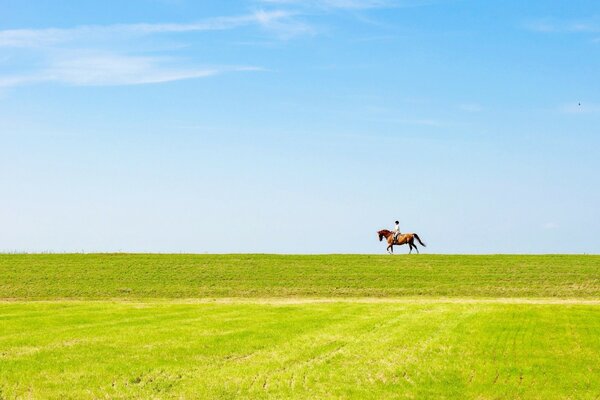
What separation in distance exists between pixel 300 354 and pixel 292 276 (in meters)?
35.5

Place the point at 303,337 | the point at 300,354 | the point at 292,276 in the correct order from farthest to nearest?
the point at 292,276, the point at 303,337, the point at 300,354

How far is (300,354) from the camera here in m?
23.6

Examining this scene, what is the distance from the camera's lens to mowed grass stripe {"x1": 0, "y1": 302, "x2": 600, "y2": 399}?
18938mm

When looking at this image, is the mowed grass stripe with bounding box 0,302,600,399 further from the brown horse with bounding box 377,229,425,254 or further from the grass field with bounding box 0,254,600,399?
the brown horse with bounding box 377,229,425,254

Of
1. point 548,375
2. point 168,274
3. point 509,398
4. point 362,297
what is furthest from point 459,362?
point 168,274

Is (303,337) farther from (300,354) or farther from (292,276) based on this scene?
(292,276)

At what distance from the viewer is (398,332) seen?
2916cm

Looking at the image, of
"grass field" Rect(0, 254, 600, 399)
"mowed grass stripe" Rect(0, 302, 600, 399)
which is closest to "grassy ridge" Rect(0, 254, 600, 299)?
"grass field" Rect(0, 254, 600, 399)

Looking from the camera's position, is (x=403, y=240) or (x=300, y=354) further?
(x=403, y=240)

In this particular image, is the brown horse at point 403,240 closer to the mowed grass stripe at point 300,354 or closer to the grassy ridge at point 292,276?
the grassy ridge at point 292,276

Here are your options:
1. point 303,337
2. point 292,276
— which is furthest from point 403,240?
point 303,337

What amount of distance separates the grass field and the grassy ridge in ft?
0.75

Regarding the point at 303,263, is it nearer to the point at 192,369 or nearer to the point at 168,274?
the point at 168,274

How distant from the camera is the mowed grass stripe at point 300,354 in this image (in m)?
18.9
